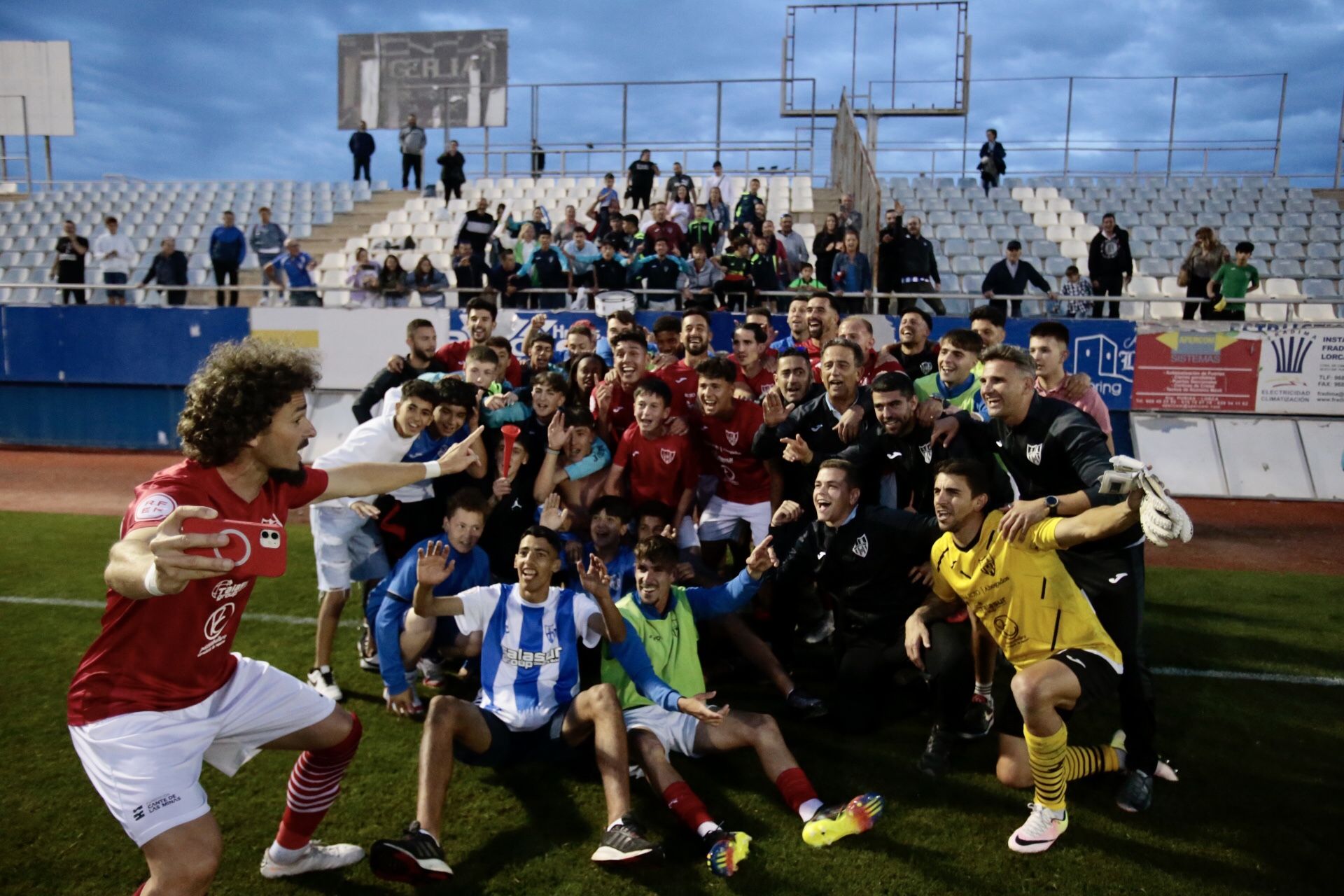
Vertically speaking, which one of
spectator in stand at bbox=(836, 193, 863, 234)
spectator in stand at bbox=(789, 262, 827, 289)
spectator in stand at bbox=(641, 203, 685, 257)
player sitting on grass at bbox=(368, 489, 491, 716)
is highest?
spectator in stand at bbox=(836, 193, 863, 234)

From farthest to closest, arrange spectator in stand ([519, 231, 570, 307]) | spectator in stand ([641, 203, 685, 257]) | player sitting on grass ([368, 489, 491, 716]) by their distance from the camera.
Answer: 1. spectator in stand ([519, 231, 570, 307])
2. spectator in stand ([641, 203, 685, 257])
3. player sitting on grass ([368, 489, 491, 716])

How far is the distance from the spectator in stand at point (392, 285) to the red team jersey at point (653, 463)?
9.16 meters

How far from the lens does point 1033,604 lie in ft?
13.4

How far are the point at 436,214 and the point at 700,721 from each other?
17.8 metres

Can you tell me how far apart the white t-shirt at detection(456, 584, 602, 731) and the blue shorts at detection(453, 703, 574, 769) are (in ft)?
0.11

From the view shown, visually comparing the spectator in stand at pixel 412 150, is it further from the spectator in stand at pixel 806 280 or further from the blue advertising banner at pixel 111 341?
Answer: the spectator in stand at pixel 806 280

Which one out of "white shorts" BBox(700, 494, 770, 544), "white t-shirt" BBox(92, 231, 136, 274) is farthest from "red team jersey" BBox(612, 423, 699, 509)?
"white t-shirt" BBox(92, 231, 136, 274)

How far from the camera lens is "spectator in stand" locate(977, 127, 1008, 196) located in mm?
20109

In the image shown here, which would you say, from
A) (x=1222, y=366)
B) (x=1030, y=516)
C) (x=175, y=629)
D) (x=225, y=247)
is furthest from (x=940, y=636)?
(x=225, y=247)

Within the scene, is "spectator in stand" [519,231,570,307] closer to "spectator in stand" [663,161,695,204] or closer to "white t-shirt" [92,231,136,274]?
"spectator in stand" [663,161,695,204]

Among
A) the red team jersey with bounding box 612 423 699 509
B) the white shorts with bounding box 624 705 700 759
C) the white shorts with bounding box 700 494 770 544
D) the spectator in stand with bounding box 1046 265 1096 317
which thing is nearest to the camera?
the white shorts with bounding box 624 705 700 759

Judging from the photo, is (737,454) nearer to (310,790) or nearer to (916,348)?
(916,348)

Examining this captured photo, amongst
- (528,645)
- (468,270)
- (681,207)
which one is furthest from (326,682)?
(681,207)

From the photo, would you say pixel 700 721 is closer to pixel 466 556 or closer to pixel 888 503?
pixel 466 556
